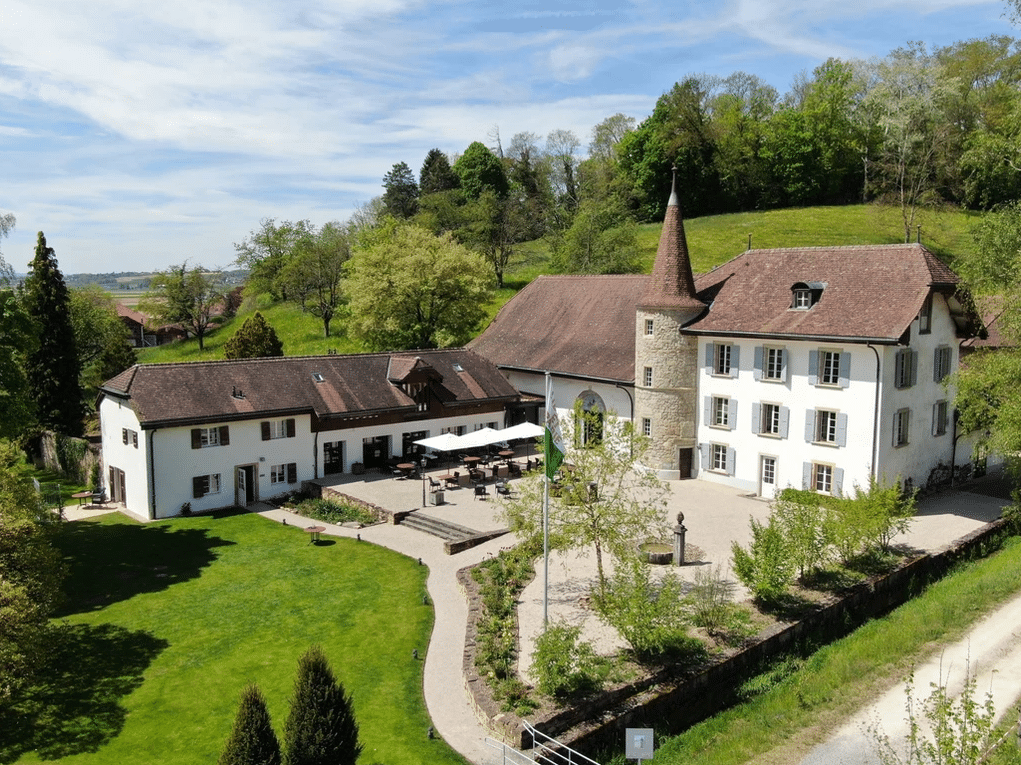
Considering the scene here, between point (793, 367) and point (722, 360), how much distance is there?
10.9 ft

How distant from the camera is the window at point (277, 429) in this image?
33.0 metres

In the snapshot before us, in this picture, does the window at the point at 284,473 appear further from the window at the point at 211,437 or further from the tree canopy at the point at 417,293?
the tree canopy at the point at 417,293

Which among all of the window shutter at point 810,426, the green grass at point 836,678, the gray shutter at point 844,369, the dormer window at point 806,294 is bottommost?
the green grass at point 836,678

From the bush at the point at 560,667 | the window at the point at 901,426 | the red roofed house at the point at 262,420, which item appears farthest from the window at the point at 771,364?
the bush at the point at 560,667

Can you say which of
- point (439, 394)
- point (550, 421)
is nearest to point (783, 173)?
point (439, 394)

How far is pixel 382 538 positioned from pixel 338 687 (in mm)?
14377

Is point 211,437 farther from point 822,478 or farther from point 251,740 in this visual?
point 822,478

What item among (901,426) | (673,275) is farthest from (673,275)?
(901,426)

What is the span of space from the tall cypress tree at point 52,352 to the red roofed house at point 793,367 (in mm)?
27022

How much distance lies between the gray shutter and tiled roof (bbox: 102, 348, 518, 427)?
53.8ft

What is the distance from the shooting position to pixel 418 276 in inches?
1838

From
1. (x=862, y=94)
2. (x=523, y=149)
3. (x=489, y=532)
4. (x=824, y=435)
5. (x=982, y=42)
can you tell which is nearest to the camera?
(x=489, y=532)

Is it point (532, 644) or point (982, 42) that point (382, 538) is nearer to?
point (532, 644)

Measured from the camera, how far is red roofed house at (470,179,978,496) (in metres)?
28.9
